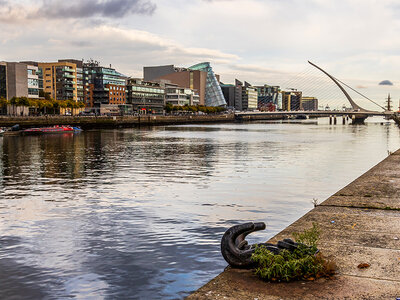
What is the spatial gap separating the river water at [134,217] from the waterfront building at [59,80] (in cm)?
13889

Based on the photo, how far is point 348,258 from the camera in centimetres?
833

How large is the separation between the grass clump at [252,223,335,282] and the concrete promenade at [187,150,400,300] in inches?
5.6

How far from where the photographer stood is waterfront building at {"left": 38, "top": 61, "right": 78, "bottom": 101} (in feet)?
554

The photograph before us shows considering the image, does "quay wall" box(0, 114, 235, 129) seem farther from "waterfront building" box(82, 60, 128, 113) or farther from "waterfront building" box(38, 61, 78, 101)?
"waterfront building" box(38, 61, 78, 101)

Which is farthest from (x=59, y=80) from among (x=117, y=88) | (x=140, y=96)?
(x=140, y=96)

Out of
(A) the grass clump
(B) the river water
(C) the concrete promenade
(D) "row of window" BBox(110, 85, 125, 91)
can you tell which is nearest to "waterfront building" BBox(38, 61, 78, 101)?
(D) "row of window" BBox(110, 85, 125, 91)

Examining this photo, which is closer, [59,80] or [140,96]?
[59,80]

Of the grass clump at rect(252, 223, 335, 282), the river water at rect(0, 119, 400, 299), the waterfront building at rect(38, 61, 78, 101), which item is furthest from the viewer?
the waterfront building at rect(38, 61, 78, 101)

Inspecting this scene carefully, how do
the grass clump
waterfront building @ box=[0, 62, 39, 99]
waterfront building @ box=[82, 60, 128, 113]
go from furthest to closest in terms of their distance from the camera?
waterfront building @ box=[82, 60, 128, 113]
waterfront building @ box=[0, 62, 39, 99]
the grass clump

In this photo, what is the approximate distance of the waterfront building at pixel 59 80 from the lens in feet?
554

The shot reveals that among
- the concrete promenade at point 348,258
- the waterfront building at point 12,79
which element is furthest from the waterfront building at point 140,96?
the concrete promenade at point 348,258

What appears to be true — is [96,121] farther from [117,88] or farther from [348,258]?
[348,258]

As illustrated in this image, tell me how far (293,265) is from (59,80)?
569ft

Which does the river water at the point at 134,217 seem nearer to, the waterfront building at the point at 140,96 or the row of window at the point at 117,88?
the row of window at the point at 117,88
